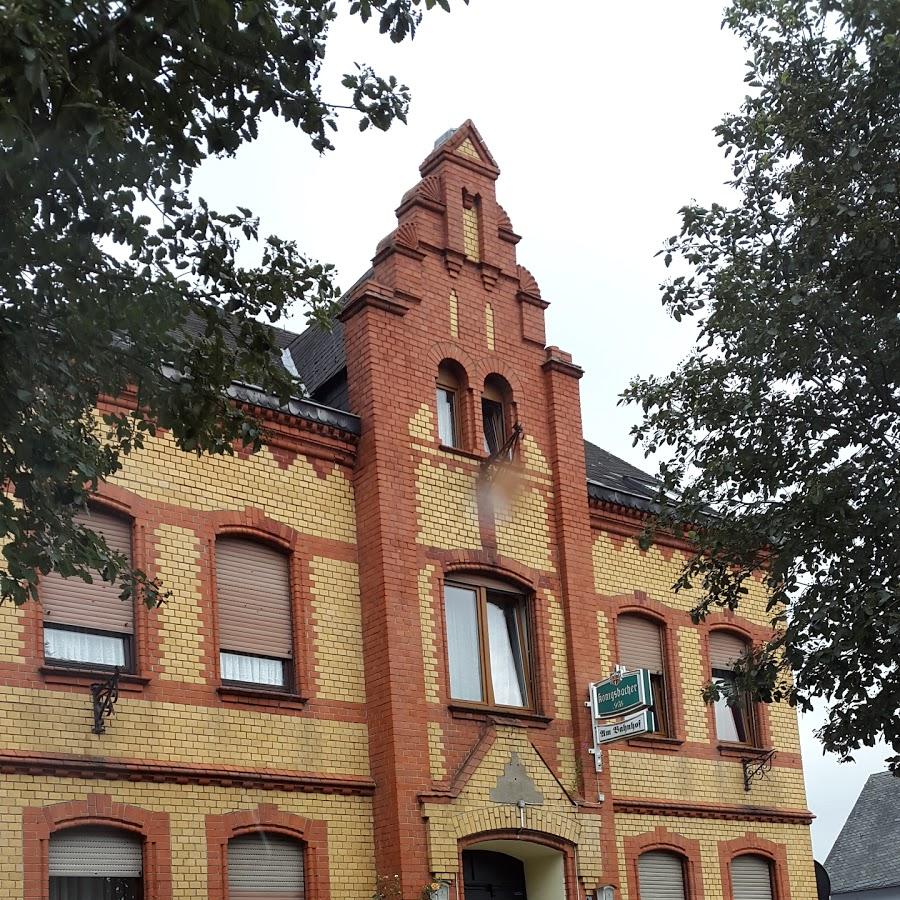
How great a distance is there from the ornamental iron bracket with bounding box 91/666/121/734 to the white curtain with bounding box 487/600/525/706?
19.2 ft

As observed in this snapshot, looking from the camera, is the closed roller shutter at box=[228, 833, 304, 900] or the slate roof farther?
the slate roof

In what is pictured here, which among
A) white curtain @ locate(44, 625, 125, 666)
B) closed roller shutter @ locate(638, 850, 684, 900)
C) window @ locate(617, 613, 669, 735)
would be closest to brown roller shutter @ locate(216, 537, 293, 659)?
white curtain @ locate(44, 625, 125, 666)

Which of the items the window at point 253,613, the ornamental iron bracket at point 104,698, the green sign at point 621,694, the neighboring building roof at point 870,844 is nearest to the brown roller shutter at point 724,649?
the green sign at point 621,694

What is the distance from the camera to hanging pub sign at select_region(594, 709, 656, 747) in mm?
19000

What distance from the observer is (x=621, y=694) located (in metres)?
19.5

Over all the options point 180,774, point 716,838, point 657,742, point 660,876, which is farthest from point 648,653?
point 180,774

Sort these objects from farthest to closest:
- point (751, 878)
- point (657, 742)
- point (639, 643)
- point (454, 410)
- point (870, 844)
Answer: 1. point (870, 844)
2. point (751, 878)
3. point (639, 643)
4. point (657, 742)
5. point (454, 410)

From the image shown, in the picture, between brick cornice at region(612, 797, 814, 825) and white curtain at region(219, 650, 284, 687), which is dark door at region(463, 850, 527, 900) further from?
white curtain at region(219, 650, 284, 687)

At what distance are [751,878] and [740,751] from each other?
196 centimetres

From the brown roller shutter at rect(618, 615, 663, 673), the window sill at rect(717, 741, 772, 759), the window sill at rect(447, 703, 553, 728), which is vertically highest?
the brown roller shutter at rect(618, 615, 663, 673)

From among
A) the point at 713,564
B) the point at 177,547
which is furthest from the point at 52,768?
the point at 713,564

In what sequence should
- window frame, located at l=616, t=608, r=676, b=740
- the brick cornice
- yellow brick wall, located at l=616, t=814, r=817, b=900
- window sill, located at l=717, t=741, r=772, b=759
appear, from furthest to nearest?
1. window sill, located at l=717, t=741, r=772, b=759
2. window frame, located at l=616, t=608, r=676, b=740
3. the brick cornice
4. yellow brick wall, located at l=616, t=814, r=817, b=900

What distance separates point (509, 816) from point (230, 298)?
937 cm

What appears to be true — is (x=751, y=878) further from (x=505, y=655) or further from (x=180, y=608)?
(x=180, y=608)
